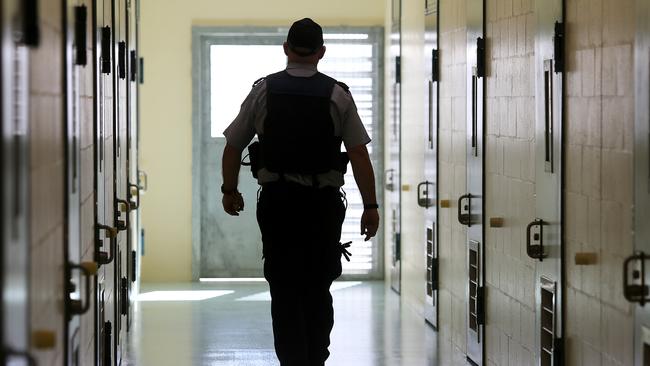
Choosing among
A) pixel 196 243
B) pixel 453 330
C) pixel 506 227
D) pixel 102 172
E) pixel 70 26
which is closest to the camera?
pixel 70 26

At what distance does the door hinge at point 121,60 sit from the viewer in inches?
235

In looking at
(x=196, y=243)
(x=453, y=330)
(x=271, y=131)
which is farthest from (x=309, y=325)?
(x=196, y=243)

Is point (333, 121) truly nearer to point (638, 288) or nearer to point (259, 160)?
point (259, 160)

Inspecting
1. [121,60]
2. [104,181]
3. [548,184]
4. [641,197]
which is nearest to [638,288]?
[641,197]

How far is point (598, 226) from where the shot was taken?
3.76 metres

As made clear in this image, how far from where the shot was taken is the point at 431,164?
22.9 feet

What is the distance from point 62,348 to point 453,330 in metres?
3.57

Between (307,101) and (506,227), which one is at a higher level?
(307,101)

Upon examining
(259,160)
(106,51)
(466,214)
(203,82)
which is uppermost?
(203,82)

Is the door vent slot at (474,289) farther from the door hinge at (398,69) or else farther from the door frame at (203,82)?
the door frame at (203,82)

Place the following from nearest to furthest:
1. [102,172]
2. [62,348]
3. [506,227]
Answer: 1. [62,348]
2. [102,172]
3. [506,227]

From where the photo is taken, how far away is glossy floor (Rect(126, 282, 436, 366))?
6.02 m

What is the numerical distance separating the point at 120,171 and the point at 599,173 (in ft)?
9.32

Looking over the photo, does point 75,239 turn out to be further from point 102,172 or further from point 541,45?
point 541,45
